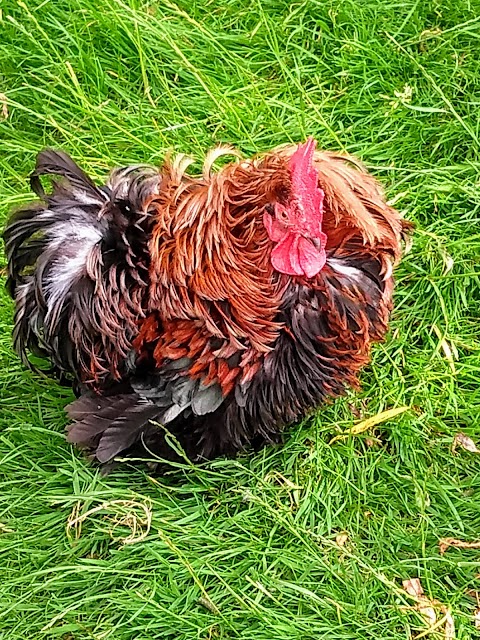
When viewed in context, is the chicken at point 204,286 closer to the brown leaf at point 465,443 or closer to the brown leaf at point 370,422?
the brown leaf at point 370,422

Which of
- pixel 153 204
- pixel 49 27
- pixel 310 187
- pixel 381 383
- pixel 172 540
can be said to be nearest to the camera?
pixel 310 187

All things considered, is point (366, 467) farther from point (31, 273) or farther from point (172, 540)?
point (31, 273)

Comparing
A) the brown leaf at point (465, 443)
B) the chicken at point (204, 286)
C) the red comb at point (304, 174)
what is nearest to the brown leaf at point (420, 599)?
the brown leaf at point (465, 443)

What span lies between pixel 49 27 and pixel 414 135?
1.48 m

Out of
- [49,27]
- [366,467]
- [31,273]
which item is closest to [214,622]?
[366,467]

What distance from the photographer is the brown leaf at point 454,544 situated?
2410mm

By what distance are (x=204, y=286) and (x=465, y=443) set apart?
103 centimetres

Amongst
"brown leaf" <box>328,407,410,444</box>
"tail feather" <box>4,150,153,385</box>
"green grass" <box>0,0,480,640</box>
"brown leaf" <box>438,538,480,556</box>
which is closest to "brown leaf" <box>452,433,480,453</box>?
"green grass" <box>0,0,480,640</box>

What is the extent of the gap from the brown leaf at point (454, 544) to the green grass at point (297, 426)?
22 mm

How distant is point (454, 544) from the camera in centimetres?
241

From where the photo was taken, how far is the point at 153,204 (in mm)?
2188

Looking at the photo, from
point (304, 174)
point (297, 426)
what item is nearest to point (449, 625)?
point (297, 426)

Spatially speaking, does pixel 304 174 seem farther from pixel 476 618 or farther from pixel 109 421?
pixel 476 618

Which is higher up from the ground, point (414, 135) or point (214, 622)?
point (414, 135)
